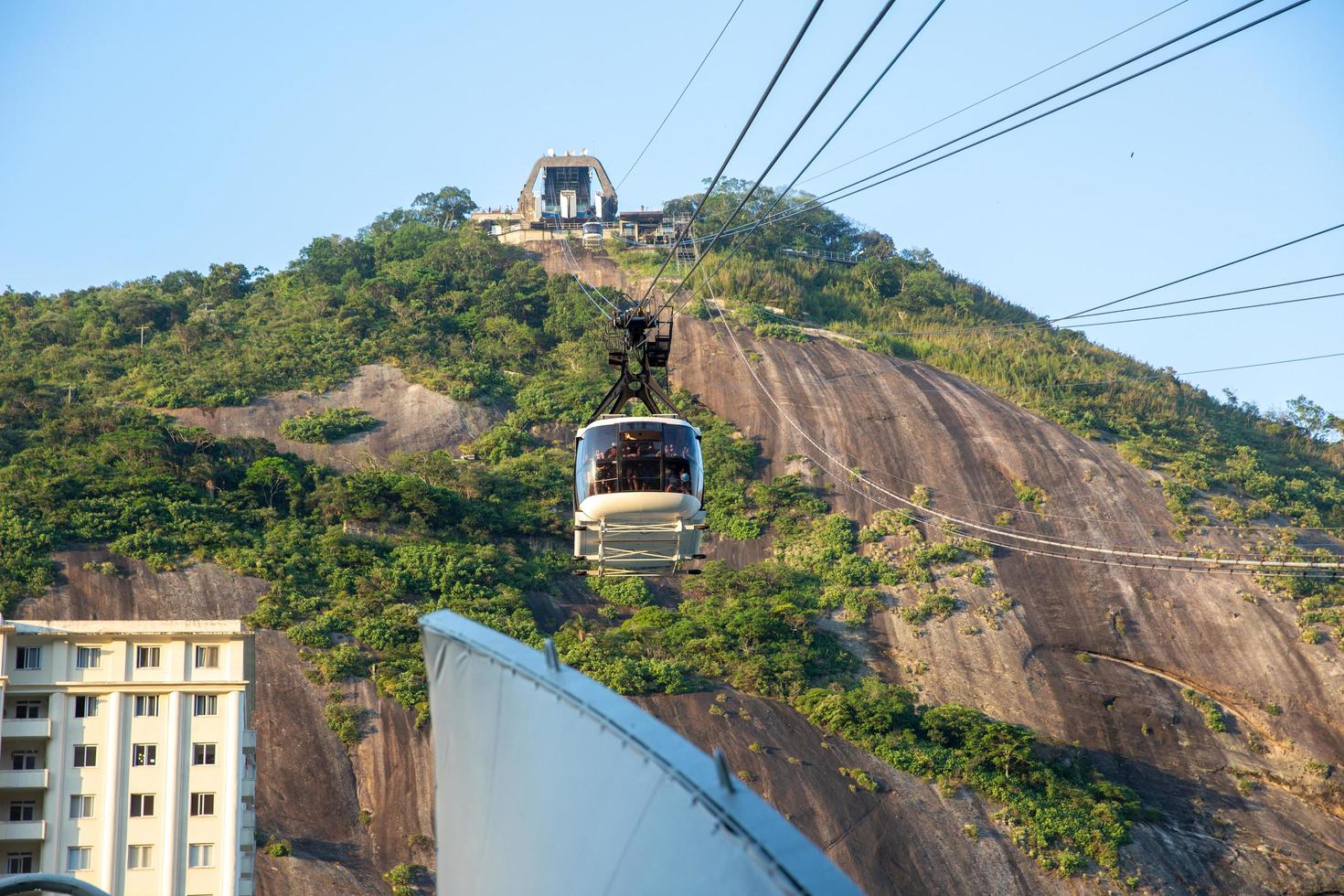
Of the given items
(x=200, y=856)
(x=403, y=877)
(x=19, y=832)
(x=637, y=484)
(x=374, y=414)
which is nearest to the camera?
(x=637, y=484)

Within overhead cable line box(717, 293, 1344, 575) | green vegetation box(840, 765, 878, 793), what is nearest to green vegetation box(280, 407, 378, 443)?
overhead cable line box(717, 293, 1344, 575)

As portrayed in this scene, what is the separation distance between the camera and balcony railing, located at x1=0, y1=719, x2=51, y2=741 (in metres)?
35.9

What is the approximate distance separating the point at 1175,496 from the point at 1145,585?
6.82 meters

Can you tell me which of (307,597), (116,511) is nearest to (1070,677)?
(307,597)

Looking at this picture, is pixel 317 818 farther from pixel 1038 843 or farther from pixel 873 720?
pixel 1038 843

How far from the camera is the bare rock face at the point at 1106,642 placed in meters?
47.2

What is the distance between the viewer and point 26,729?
36.1 meters

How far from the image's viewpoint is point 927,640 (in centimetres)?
5475

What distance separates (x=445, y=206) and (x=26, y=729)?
236ft

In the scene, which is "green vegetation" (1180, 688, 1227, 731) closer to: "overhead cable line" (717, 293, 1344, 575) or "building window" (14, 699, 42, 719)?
"overhead cable line" (717, 293, 1344, 575)

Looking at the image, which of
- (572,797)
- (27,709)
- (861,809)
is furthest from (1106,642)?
(572,797)

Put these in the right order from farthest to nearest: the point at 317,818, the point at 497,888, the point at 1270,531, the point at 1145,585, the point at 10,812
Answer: the point at 1270,531, the point at 1145,585, the point at 317,818, the point at 10,812, the point at 497,888

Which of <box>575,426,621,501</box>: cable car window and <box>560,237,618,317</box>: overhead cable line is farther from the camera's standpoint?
<box>560,237,618,317</box>: overhead cable line

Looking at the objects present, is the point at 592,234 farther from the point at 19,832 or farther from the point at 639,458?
the point at 639,458
